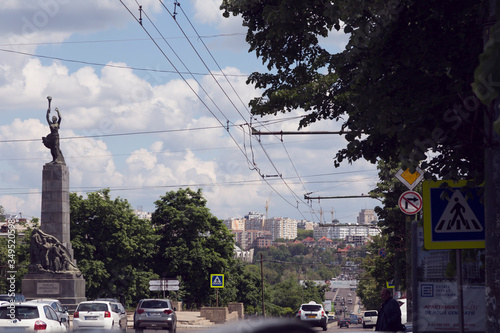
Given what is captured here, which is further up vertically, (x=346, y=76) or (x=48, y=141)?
(x=48, y=141)

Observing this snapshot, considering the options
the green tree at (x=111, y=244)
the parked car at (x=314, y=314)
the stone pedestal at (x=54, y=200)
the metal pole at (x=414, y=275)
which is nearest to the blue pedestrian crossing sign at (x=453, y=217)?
the metal pole at (x=414, y=275)

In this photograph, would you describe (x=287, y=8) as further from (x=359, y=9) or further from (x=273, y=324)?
(x=273, y=324)

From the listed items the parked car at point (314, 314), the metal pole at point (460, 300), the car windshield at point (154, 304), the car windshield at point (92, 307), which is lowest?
the parked car at point (314, 314)

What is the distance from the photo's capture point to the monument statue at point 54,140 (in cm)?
4091

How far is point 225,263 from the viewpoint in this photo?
69625 mm

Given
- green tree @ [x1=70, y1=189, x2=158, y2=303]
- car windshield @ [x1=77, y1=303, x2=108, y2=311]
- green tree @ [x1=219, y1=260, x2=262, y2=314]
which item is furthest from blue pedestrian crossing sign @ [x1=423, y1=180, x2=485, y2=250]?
green tree @ [x1=219, y1=260, x2=262, y2=314]

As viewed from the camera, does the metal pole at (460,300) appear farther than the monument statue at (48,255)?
No

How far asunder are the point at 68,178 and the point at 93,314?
13171mm

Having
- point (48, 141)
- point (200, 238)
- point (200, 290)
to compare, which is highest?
point (48, 141)

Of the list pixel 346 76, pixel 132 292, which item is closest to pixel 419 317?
pixel 346 76

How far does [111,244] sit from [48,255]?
2556 centimetres

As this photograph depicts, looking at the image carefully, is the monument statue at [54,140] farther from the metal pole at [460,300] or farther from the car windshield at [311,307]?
the metal pole at [460,300]

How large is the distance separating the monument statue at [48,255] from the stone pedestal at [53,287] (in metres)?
0.34

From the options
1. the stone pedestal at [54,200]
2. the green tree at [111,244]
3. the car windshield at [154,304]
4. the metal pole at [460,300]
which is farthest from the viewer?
the green tree at [111,244]
